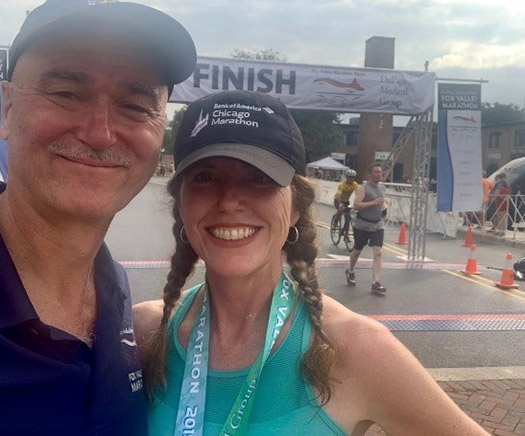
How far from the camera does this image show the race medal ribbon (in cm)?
158

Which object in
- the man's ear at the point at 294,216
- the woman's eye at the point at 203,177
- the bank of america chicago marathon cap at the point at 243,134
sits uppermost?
the bank of america chicago marathon cap at the point at 243,134

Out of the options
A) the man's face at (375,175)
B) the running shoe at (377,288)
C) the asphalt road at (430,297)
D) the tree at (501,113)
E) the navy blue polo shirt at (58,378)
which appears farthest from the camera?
the tree at (501,113)

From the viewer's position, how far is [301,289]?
1.88m

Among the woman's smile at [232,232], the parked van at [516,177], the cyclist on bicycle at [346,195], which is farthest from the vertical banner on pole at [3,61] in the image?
the parked van at [516,177]

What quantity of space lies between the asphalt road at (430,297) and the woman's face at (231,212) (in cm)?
49

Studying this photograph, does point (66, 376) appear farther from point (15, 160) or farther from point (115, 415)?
point (15, 160)

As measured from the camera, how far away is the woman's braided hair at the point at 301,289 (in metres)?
1.62

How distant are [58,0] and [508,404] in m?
4.54

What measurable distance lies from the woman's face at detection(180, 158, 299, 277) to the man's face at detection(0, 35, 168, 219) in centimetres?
25

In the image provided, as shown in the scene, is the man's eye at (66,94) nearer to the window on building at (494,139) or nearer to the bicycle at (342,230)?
the bicycle at (342,230)

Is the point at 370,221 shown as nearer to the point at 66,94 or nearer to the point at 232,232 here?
the point at 232,232

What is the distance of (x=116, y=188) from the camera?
5.15 ft

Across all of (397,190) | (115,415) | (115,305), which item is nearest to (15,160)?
(115,305)

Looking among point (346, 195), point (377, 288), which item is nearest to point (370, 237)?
point (377, 288)
